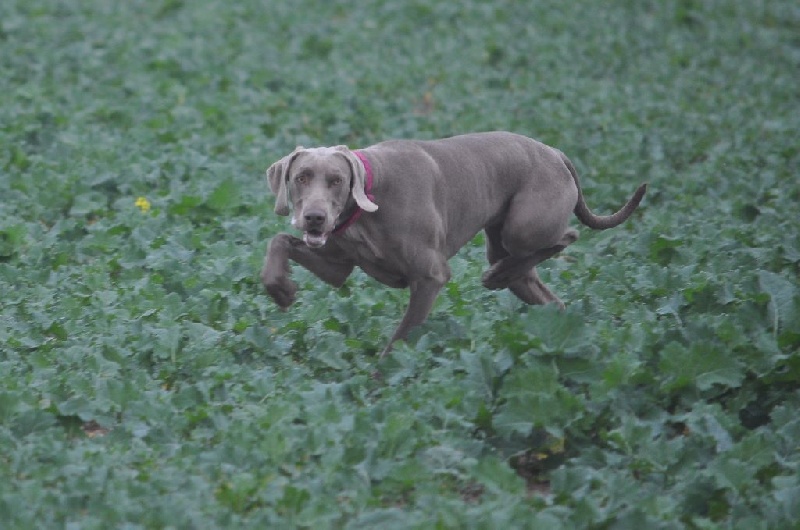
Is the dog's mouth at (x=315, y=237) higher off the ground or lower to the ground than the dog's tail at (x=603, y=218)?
higher

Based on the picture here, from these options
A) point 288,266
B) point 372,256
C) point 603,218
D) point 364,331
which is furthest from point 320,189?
point 603,218

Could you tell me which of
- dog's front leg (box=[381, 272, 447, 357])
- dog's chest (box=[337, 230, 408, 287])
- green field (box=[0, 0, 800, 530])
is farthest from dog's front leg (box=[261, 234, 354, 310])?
dog's front leg (box=[381, 272, 447, 357])

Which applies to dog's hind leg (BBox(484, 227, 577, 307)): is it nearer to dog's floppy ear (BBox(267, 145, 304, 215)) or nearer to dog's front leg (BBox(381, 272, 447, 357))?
dog's front leg (BBox(381, 272, 447, 357))

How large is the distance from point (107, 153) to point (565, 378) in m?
5.35

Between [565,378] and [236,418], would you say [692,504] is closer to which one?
[565,378]

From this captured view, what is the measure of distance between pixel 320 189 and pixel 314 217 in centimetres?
16

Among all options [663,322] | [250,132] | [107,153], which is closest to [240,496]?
[663,322]

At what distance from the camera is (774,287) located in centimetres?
590

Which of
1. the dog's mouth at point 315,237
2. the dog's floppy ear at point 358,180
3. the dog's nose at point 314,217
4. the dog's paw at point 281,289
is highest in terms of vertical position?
the dog's floppy ear at point 358,180

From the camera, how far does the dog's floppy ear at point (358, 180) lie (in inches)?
223

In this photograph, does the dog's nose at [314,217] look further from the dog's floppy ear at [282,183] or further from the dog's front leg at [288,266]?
the dog's front leg at [288,266]

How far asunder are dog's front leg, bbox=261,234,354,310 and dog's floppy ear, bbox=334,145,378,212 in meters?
0.49

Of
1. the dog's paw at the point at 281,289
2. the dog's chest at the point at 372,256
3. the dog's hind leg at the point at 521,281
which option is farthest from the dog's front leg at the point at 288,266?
the dog's hind leg at the point at 521,281

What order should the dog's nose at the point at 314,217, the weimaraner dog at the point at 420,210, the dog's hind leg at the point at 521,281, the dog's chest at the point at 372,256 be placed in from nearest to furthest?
1. the dog's nose at the point at 314,217
2. the weimaraner dog at the point at 420,210
3. the dog's chest at the point at 372,256
4. the dog's hind leg at the point at 521,281
